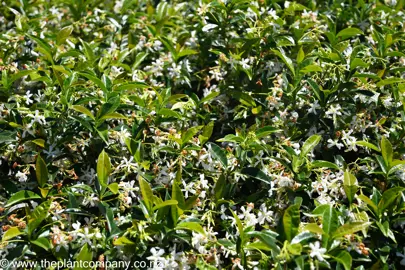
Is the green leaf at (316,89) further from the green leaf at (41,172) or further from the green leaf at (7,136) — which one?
the green leaf at (7,136)

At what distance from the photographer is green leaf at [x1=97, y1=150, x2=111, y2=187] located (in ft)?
6.77

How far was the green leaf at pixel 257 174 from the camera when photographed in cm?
216

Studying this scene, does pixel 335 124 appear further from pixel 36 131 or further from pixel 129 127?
pixel 36 131

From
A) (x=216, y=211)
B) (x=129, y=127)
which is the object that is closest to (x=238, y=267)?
(x=216, y=211)

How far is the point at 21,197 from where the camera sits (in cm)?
210

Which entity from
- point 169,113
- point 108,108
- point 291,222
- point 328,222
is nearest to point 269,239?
point 291,222

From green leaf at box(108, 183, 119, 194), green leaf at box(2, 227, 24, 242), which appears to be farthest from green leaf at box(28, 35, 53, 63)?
green leaf at box(2, 227, 24, 242)

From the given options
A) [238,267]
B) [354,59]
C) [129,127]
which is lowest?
[238,267]

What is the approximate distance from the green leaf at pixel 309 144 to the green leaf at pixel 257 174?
0.56ft

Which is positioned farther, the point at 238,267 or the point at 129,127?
the point at 129,127

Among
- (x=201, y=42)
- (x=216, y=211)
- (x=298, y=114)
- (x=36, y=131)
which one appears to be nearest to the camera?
(x=216, y=211)

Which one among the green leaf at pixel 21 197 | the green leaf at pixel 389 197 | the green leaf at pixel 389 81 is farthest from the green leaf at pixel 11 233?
the green leaf at pixel 389 81

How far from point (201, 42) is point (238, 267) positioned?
138cm

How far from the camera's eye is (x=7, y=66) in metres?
2.60
